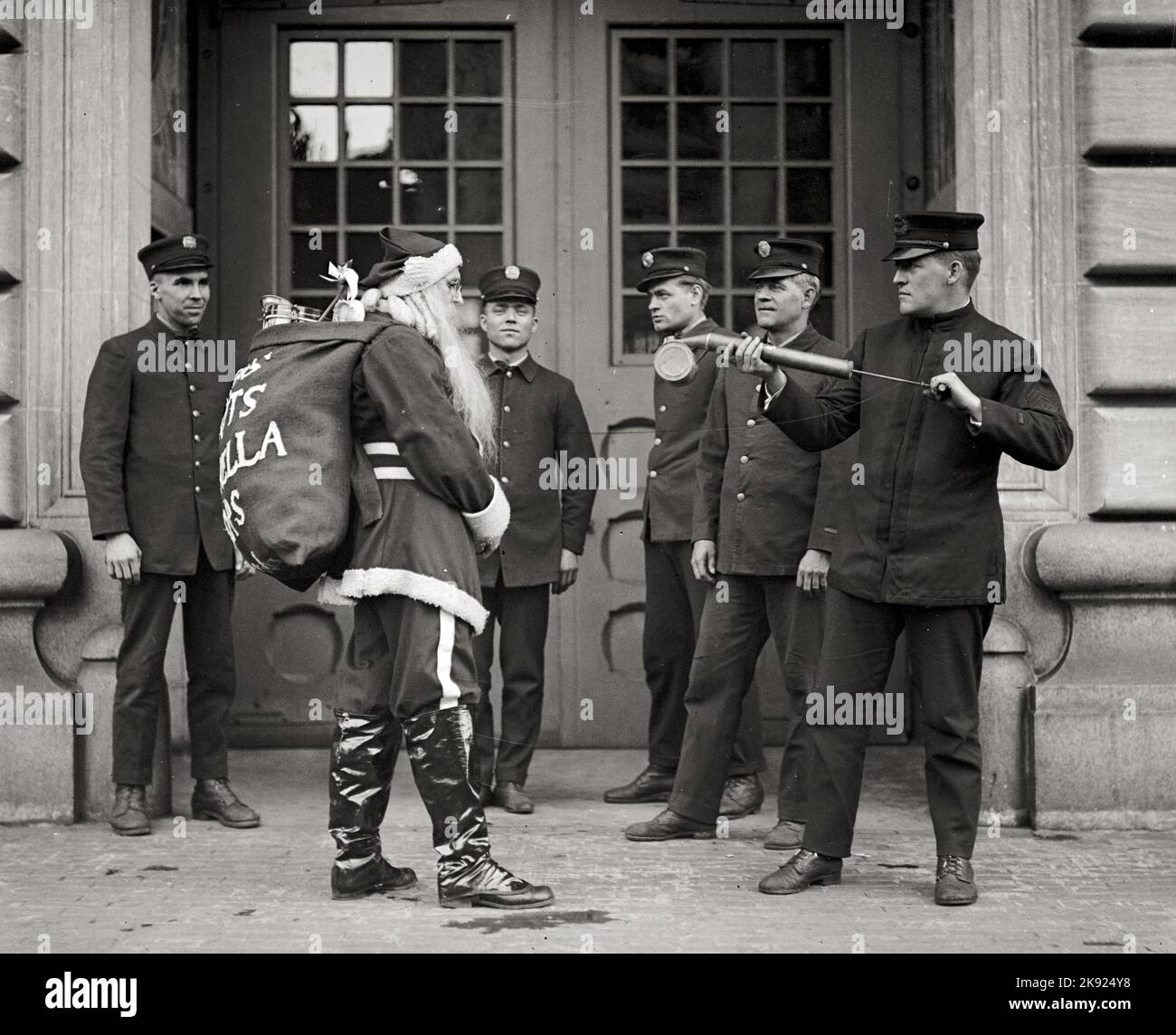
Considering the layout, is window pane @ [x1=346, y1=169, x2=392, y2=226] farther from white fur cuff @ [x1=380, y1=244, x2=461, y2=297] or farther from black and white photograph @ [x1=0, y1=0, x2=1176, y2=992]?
white fur cuff @ [x1=380, y1=244, x2=461, y2=297]

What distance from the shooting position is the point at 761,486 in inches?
252

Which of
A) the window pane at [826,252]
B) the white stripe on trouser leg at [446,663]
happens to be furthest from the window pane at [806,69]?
the white stripe on trouser leg at [446,663]

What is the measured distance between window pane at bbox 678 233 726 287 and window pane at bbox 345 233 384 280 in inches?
59.0

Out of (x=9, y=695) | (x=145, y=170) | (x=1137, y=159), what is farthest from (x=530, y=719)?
(x=1137, y=159)

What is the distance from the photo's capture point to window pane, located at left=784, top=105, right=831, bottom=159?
8062 mm

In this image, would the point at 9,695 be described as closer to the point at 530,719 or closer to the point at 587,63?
the point at 530,719

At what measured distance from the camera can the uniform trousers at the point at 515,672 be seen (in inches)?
274

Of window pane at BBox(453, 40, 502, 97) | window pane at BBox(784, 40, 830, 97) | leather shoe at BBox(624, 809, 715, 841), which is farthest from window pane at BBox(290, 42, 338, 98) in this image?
leather shoe at BBox(624, 809, 715, 841)

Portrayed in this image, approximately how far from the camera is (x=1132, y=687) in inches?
258

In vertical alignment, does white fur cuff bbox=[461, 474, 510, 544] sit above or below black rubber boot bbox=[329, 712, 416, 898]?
above

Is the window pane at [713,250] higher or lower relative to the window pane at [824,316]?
higher

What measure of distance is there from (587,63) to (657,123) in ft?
1.48

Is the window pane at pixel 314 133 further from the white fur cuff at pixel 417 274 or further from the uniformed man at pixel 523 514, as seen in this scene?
the white fur cuff at pixel 417 274

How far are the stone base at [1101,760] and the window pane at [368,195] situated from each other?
3891 mm
